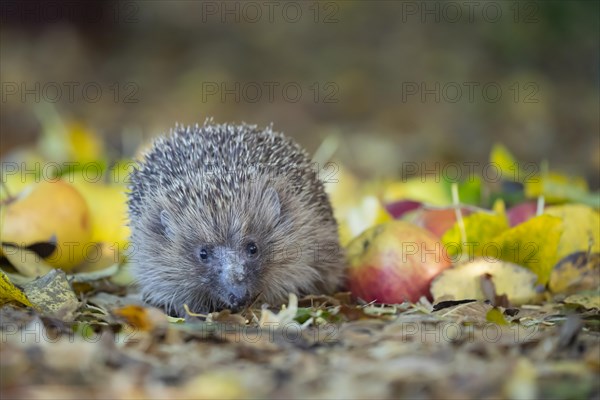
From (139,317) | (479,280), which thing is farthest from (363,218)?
(139,317)

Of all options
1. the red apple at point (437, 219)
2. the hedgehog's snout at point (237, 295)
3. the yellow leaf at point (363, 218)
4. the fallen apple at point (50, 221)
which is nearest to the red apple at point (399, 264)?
the red apple at point (437, 219)

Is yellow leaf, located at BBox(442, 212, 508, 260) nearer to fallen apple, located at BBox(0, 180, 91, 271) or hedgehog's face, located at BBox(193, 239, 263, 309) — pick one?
hedgehog's face, located at BBox(193, 239, 263, 309)

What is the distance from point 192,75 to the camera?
629 inches

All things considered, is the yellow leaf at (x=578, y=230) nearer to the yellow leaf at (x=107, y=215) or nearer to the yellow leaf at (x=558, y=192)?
the yellow leaf at (x=558, y=192)

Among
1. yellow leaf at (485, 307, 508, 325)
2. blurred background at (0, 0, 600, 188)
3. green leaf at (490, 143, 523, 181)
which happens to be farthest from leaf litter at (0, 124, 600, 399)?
blurred background at (0, 0, 600, 188)

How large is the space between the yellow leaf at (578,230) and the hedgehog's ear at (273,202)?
2.26m

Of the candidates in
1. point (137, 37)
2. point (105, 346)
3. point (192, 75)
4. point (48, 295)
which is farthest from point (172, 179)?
point (137, 37)

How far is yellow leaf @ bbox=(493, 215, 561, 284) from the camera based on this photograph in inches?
243

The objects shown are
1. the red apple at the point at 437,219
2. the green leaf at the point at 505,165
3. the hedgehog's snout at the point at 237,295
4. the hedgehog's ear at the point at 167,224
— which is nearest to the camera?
the hedgehog's snout at the point at 237,295

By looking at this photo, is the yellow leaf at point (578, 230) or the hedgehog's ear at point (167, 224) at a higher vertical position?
the hedgehog's ear at point (167, 224)

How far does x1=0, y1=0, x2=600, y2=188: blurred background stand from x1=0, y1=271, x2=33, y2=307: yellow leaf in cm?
697

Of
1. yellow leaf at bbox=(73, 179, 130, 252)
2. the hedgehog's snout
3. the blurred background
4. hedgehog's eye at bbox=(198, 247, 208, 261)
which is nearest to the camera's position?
the hedgehog's snout

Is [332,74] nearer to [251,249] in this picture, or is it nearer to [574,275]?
[574,275]

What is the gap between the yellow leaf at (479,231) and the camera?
259 inches
